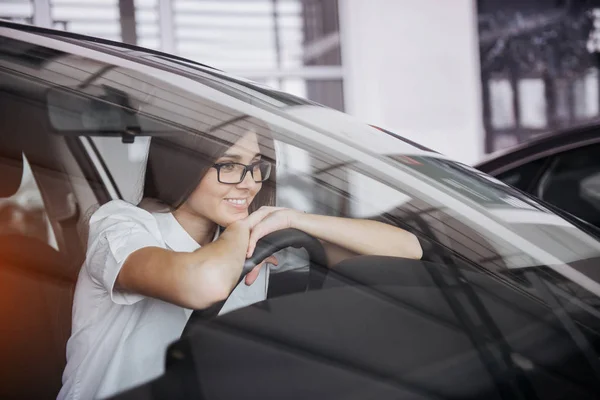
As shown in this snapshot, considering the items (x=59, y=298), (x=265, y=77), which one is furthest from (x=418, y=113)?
(x=59, y=298)

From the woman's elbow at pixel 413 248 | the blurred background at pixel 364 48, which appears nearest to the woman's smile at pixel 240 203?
the woman's elbow at pixel 413 248

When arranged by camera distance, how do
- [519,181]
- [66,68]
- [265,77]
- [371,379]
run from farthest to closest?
[265,77]
[519,181]
[66,68]
[371,379]

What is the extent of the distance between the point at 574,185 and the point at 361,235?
1851 millimetres

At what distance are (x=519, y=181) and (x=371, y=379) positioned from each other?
6.16 feet

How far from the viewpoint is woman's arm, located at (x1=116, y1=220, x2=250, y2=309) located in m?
0.92

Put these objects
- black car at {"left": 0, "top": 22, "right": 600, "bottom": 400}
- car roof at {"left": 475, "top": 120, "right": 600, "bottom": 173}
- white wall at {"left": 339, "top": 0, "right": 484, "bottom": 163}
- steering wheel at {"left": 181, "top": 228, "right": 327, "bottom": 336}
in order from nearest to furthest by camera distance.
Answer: black car at {"left": 0, "top": 22, "right": 600, "bottom": 400}
steering wheel at {"left": 181, "top": 228, "right": 327, "bottom": 336}
car roof at {"left": 475, "top": 120, "right": 600, "bottom": 173}
white wall at {"left": 339, "top": 0, "right": 484, "bottom": 163}

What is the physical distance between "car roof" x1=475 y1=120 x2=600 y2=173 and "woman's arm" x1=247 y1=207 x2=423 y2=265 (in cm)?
159

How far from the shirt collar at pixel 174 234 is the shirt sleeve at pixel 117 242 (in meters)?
0.01

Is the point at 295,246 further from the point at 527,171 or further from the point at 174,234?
the point at 527,171

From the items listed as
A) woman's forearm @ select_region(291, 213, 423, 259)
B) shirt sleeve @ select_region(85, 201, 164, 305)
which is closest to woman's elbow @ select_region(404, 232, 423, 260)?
woman's forearm @ select_region(291, 213, 423, 259)

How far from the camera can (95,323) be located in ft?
3.38

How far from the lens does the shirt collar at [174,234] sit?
978mm

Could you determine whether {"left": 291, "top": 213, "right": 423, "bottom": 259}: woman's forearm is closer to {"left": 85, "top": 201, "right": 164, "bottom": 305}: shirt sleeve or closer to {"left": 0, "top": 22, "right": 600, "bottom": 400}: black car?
{"left": 0, "top": 22, "right": 600, "bottom": 400}: black car

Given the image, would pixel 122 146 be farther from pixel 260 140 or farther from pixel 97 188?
pixel 260 140
